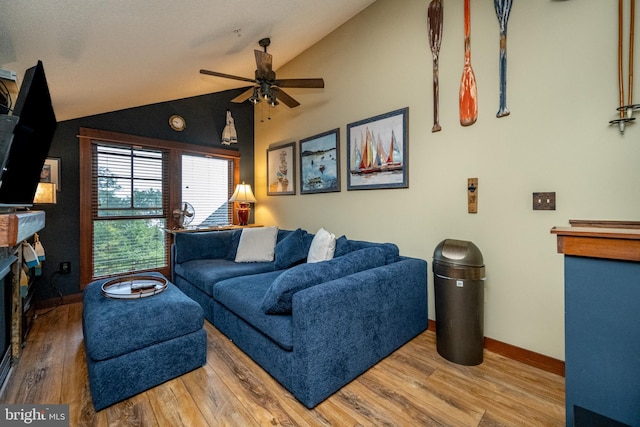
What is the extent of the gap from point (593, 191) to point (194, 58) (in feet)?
11.7

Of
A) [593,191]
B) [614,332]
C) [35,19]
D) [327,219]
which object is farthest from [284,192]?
[614,332]

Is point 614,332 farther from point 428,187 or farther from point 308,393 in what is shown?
point 428,187

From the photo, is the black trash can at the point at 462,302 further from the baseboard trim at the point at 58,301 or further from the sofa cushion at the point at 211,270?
the baseboard trim at the point at 58,301

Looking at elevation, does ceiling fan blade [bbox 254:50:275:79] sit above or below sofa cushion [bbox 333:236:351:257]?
above

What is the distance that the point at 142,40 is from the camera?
6.93 feet

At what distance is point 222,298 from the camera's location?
2328 mm

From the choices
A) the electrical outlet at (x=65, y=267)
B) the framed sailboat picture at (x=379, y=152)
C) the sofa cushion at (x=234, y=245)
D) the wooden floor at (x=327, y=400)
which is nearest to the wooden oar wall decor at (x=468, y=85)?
the framed sailboat picture at (x=379, y=152)

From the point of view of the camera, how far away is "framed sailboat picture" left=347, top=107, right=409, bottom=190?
269 cm

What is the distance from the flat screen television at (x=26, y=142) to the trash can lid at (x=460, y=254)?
2.63m

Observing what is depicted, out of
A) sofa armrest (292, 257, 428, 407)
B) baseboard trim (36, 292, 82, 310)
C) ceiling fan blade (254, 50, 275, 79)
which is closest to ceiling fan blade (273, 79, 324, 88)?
ceiling fan blade (254, 50, 275, 79)

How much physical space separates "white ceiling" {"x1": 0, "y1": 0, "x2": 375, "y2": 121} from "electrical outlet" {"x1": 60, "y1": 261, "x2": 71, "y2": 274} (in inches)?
65.2

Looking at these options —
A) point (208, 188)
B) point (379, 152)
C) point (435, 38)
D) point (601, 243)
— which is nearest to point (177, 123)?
point (208, 188)

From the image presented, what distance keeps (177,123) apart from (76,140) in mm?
1207

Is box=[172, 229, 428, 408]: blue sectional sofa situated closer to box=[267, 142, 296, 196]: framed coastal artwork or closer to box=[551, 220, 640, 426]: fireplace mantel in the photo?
box=[551, 220, 640, 426]: fireplace mantel
